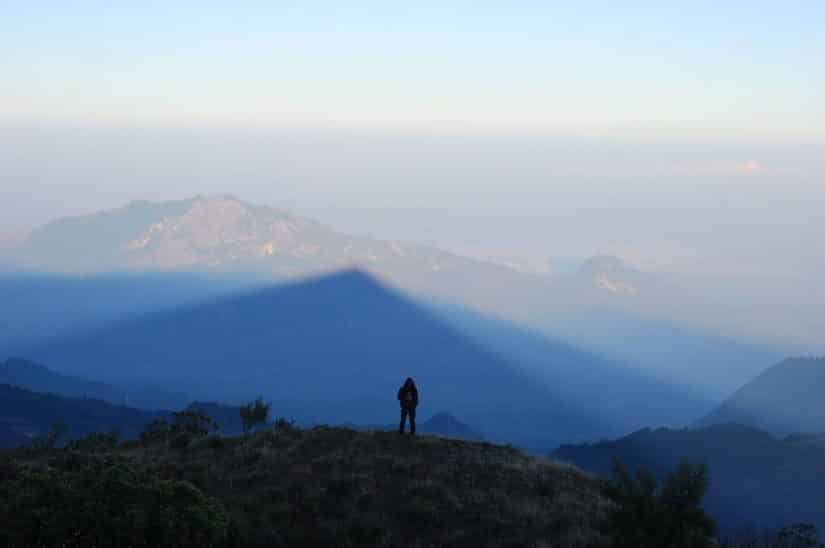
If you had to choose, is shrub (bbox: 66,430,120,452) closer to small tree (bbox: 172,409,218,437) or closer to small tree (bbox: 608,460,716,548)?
small tree (bbox: 172,409,218,437)

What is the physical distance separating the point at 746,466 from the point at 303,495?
154m

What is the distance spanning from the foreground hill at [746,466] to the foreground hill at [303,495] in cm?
9517

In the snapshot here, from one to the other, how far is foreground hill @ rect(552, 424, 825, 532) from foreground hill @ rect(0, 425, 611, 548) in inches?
3747

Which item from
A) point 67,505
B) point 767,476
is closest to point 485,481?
point 67,505

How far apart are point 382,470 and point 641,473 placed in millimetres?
12365

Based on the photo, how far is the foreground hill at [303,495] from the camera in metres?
23.0

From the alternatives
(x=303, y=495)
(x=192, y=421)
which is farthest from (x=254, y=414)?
(x=303, y=495)

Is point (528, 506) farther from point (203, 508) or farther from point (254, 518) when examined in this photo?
point (203, 508)

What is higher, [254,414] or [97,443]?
[254,414]

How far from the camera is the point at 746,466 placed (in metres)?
167

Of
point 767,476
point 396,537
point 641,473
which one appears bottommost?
point 767,476

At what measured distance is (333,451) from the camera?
Result: 35.6m

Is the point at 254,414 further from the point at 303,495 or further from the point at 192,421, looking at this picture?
the point at 303,495

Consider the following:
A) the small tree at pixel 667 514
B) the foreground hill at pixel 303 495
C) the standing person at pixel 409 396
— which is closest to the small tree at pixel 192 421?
the foreground hill at pixel 303 495
